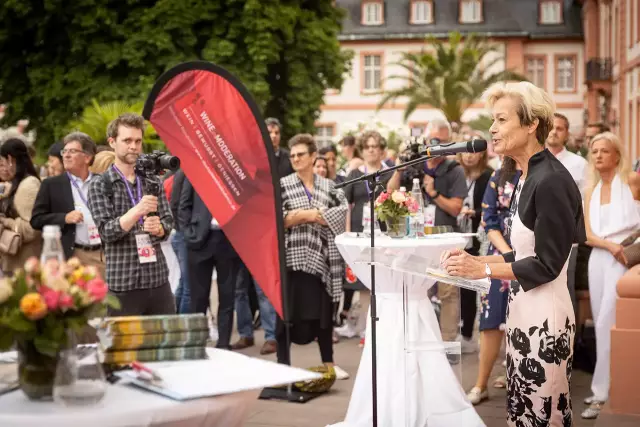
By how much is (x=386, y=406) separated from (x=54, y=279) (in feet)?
10.7

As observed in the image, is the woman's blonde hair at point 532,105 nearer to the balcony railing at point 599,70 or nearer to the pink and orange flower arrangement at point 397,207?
the pink and orange flower arrangement at point 397,207

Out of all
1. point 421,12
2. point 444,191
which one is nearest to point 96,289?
point 444,191

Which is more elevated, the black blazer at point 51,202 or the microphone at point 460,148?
the microphone at point 460,148

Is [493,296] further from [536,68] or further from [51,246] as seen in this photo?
[536,68]

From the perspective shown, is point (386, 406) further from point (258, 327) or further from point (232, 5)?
point (232, 5)

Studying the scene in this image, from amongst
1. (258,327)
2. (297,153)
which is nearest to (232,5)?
(258,327)

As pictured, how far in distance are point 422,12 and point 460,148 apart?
47.5 meters

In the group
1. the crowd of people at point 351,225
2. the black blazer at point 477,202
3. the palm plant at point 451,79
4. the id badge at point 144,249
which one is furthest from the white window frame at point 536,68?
the id badge at point 144,249

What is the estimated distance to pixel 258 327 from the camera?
34.0 feet

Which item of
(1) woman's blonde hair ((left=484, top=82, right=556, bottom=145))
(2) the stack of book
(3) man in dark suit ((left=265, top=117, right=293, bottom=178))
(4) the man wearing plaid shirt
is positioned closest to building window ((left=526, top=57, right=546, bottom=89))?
(3) man in dark suit ((left=265, top=117, right=293, bottom=178))

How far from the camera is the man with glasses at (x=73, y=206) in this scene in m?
6.38

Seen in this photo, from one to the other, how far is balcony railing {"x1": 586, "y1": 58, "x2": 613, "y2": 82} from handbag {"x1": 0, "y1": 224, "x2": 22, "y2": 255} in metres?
31.3

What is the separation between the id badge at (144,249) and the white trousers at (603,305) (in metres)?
3.05

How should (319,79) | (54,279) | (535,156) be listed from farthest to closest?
(319,79)
(535,156)
(54,279)
